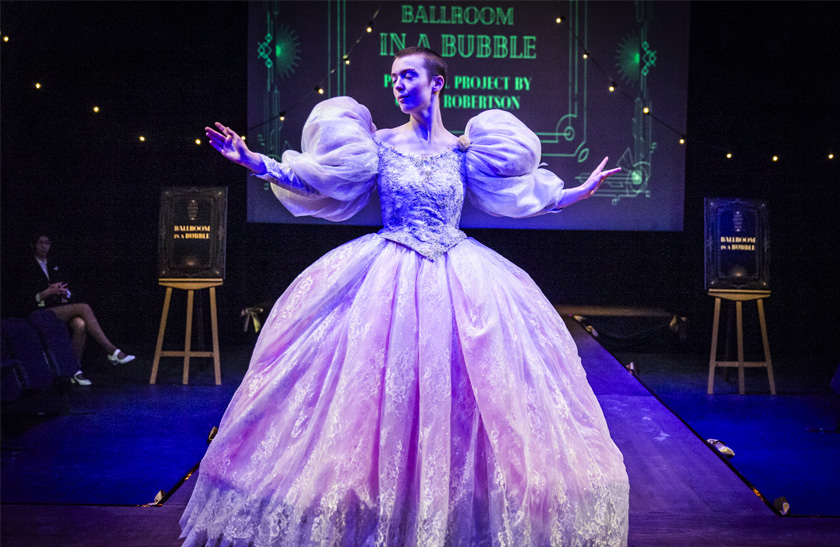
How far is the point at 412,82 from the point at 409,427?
95 centimetres

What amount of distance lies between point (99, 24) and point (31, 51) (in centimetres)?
96

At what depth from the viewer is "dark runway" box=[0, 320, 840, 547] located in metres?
1.70

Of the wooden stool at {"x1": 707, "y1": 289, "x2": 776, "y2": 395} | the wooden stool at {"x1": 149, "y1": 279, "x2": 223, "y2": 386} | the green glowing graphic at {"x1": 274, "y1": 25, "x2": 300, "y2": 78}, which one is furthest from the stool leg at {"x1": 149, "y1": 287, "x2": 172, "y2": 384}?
the wooden stool at {"x1": 707, "y1": 289, "x2": 776, "y2": 395}

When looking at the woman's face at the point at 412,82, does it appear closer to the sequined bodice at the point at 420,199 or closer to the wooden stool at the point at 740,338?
the sequined bodice at the point at 420,199

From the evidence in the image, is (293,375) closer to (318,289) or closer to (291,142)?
(318,289)

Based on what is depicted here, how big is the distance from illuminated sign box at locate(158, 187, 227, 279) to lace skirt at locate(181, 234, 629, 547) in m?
2.08

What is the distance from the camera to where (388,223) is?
1.79 m

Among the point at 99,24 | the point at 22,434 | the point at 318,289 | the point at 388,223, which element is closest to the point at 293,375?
the point at 318,289

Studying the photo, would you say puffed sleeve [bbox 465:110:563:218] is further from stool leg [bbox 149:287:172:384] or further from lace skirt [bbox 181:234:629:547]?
stool leg [bbox 149:287:172:384]

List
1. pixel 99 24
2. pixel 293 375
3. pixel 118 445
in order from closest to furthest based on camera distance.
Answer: pixel 293 375, pixel 118 445, pixel 99 24

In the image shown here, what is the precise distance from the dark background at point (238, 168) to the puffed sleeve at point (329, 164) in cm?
111

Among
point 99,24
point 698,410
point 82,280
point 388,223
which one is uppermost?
point 99,24

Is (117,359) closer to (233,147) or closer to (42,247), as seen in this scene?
(42,247)

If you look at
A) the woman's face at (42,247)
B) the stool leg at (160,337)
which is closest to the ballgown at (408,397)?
the woman's face at (42,247)
